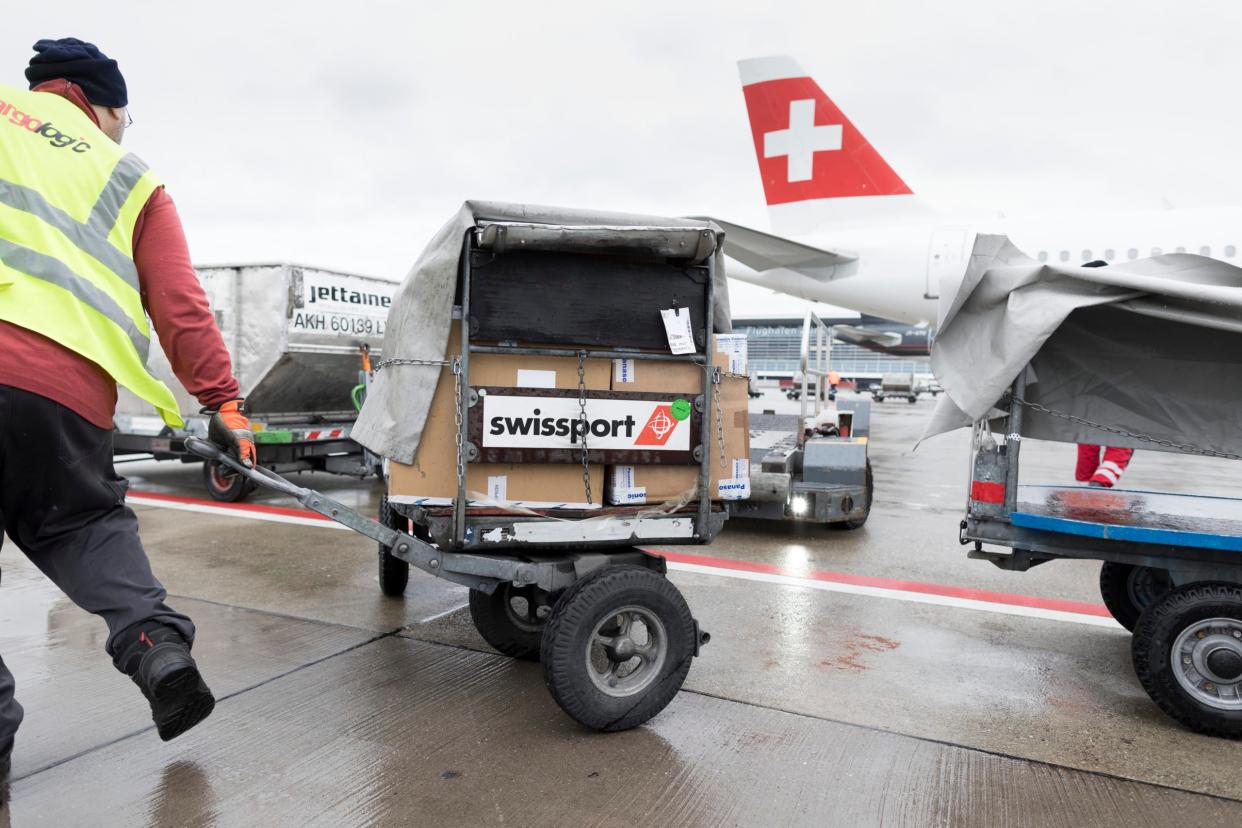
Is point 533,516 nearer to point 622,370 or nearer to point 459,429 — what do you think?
point 459,429

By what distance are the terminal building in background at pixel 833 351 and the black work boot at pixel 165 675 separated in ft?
165

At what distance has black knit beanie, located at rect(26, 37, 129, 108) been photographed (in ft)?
8.70

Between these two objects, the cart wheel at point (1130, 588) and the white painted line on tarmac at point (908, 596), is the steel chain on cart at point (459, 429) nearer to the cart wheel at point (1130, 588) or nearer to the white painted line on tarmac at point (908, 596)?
the white painted line on tarmac at point (908, 596)

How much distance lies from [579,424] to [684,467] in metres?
0.51

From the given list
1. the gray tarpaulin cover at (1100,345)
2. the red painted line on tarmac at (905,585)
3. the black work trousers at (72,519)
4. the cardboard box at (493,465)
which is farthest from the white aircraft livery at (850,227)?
the black work trousers at (72,519)

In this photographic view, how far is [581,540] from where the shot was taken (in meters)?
3.16

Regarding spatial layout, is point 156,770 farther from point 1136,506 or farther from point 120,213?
point 1136,506

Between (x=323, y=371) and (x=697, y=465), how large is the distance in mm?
6870

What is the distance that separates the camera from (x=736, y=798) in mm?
2697

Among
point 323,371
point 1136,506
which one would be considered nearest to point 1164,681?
point 1136,506

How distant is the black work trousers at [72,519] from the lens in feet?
7.51

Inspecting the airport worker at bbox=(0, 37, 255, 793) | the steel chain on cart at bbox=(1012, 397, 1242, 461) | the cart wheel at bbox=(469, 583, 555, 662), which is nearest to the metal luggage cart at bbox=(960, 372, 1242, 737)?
the steel chain on cart at bbox=(1012, 397, 1242, 461)

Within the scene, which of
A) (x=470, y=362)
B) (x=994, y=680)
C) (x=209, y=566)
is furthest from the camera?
(x=209, y=566)

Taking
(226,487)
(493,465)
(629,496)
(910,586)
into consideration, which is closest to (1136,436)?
(910,586)
